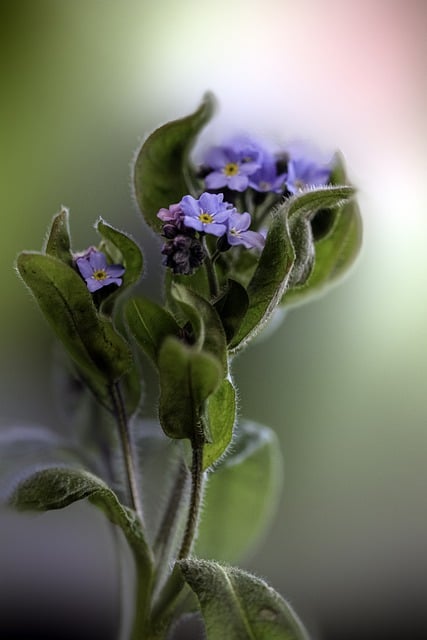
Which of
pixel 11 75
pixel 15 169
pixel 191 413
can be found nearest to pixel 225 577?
pixel 191 413

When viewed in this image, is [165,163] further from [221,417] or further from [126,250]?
[221,417]

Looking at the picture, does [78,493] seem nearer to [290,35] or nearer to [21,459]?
[21,459]

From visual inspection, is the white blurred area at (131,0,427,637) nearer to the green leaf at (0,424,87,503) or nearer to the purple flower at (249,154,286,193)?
the green leaf at (0,424,87,503)

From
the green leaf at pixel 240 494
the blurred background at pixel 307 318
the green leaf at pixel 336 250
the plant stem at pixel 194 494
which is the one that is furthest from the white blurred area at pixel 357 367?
the plant stem at pixel 194 494

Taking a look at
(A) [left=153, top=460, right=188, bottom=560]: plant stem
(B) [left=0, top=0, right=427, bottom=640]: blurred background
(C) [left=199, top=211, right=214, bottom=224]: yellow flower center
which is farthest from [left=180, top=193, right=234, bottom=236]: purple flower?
(B) [left=0, top=0, right=427, bottom=640]: blurred background

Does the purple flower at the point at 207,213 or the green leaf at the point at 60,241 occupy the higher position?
the purple flower at the point at 207,213

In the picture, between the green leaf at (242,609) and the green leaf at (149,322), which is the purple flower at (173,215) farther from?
the green leaf at (242,609)
